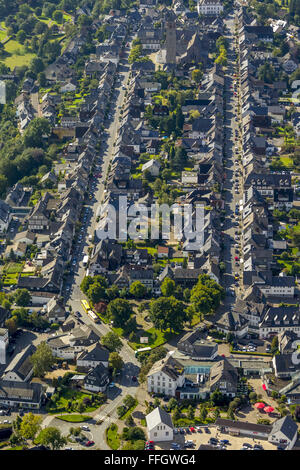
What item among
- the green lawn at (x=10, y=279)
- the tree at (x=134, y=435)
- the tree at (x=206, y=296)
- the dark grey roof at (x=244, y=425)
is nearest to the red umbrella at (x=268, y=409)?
the dark grey roof at (x=244, y=425)

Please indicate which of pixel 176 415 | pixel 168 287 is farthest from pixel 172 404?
pixel 168 287

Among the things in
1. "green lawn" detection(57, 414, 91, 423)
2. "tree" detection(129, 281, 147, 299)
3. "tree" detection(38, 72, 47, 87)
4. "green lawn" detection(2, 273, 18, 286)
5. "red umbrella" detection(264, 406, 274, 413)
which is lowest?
"green lawn" detection(57, 414, 91, 423)

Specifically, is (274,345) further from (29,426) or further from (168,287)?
(29,426)

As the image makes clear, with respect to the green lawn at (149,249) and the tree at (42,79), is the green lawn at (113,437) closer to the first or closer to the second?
the green lawn at (149,249)

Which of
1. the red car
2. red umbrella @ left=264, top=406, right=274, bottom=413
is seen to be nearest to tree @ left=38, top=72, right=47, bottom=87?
red umbrella @ left=264, top=406, right=274, bottom=413

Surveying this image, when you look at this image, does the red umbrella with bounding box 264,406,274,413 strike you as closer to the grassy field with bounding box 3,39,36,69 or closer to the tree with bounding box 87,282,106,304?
the tree with bounding box 87,282,106,304

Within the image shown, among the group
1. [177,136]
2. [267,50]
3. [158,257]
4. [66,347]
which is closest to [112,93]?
[177,136]

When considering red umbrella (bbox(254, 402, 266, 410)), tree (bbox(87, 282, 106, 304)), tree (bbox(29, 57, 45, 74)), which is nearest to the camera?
red umbrella (bbox(254, 402, 266, 410))

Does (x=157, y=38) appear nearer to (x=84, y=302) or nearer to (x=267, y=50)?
(x=267, y=50)

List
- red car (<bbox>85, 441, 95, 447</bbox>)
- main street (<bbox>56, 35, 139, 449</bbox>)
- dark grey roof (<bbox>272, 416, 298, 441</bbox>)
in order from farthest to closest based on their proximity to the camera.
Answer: main street (<bbox>56, 35, 139, 449</bbox>) < red car (<bbox>85, 441, 95, 447</bbox>) < dark grey roof (<bbox>272, 416, 298, 441</bbox>)
